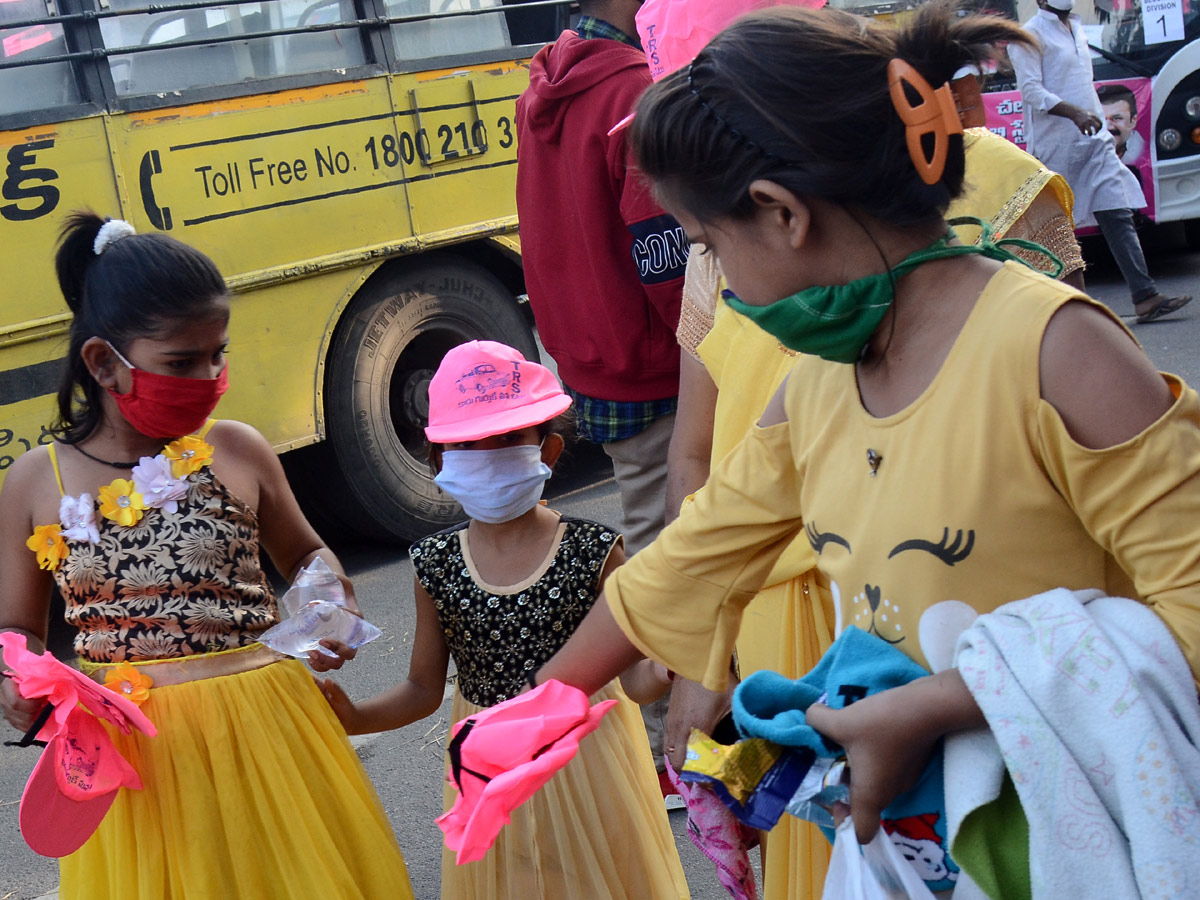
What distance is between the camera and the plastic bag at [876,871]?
1396 millimetres

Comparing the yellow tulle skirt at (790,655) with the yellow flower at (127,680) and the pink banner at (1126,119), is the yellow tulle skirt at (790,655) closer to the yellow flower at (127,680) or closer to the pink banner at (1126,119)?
the yellow flower at (127,680)

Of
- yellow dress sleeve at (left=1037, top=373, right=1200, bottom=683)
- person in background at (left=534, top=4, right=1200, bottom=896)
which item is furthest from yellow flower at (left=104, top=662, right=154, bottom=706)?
yellow dress sleeve at (left=1037, top=373, right=1200, bottom=683)

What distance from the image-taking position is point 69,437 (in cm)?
266

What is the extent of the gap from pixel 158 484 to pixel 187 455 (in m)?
0.09

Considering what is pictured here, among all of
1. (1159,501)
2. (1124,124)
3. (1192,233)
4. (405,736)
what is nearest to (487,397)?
(1159,501)

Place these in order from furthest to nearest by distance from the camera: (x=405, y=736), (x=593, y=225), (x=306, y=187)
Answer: (x=306, y=187) < (x=405, y=736) < (x=593, y=225)

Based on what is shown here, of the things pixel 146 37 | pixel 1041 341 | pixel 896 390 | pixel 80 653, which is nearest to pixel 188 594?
pixel 80 653

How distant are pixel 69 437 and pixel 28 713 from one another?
0.57 meters

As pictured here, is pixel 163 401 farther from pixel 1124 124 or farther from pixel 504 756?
pixel 1124 124

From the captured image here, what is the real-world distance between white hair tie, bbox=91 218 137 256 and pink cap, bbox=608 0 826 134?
3.49 feet

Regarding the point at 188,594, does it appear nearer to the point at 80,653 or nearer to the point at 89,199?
the point at 80,653

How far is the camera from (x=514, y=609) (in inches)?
101

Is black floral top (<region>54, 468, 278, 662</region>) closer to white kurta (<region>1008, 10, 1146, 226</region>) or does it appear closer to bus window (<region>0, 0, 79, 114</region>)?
bus window (<region>0, 0, 79, 114</region>)

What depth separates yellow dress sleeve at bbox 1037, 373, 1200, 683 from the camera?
47.9 inches
